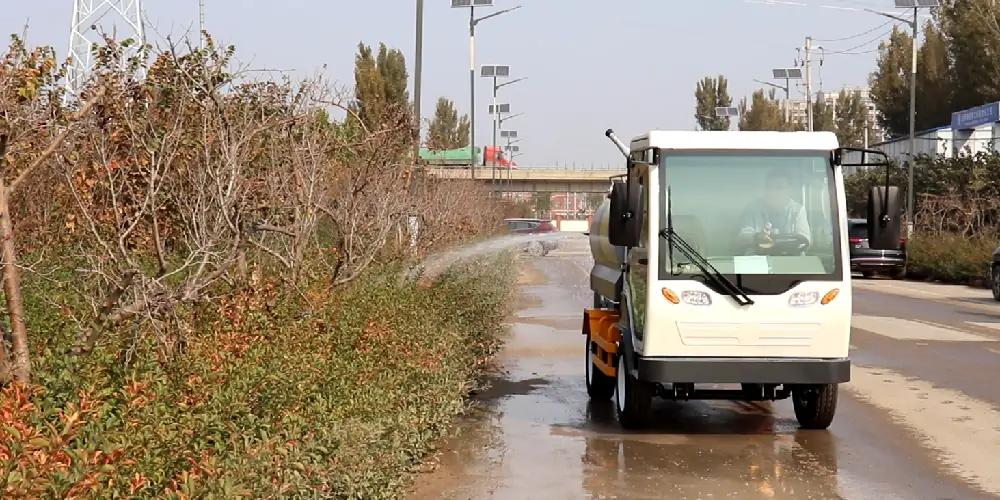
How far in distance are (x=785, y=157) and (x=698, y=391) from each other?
80.4 inches

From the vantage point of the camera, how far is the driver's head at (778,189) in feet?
35.1

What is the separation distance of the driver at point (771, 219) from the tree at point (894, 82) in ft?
214

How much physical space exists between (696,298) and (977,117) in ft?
162

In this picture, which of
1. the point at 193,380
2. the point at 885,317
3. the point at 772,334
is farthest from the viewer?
the point at 885,317

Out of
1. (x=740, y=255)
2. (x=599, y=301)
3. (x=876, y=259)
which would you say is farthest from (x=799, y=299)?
(x=876, y=259)

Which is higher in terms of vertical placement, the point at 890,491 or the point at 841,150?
the point at 841,150

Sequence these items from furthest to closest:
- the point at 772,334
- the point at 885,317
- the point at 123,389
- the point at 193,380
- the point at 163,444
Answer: the point at 885,317, the point at 772,334, the point at 193,380, the point at 123,389, the point at 163,444

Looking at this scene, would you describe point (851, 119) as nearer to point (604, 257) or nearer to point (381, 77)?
point (381, 77)

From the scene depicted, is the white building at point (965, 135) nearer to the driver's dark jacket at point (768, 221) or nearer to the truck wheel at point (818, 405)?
the truck wheel at point (818, 405)

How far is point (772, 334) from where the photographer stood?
10.5 meters

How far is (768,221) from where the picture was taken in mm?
10664

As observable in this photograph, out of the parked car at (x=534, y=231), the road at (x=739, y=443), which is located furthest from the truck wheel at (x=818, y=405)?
the parked car at (x=534, y=231)

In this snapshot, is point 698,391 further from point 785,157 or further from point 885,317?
point 885,317

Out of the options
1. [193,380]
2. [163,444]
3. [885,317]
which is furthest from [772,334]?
[885,317]
